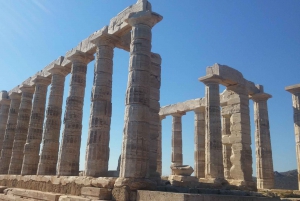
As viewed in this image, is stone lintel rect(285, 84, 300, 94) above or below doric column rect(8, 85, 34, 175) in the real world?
above

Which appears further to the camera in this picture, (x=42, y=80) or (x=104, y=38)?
(x=42, y=80)

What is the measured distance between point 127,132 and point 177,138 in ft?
57.7

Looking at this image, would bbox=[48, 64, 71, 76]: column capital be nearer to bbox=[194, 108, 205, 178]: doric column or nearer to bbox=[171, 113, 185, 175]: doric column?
bbox=[194, 108, 205, 178]: doric column

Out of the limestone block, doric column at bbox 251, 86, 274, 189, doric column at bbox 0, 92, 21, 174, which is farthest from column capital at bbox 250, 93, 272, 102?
doric column at bbox 0, 92, 21, 174

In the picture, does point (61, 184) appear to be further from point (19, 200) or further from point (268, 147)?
point (268, 147)

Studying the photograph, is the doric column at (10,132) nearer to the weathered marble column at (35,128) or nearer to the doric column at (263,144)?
the weathered marble column at (35,128)

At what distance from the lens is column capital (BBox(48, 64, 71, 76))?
21031 mm

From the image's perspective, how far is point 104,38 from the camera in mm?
16703

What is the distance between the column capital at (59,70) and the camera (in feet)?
69.0

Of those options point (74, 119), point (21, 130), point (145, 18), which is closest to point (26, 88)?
point (21, 130)

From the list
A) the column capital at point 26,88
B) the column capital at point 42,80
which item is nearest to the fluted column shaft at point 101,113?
the column capital at point 42,80

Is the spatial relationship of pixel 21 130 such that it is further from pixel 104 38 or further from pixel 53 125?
pixel 104 38

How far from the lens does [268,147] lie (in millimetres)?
23938

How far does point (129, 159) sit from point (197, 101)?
51.1ft
